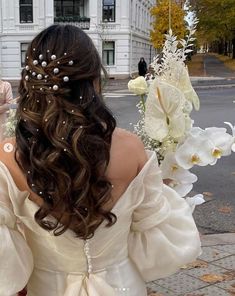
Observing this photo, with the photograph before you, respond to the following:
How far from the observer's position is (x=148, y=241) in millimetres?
2070

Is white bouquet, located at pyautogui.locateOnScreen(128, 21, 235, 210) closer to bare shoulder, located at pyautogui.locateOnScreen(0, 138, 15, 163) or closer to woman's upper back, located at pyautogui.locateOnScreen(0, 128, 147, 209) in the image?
woman's upper back, located at pyautogui.locateOnScreen(0, 128, 147, 209)

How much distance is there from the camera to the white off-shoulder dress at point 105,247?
6.23 ft

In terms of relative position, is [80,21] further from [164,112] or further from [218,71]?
[164,112]

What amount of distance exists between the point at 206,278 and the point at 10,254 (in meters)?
2.67

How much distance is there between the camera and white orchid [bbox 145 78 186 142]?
2.39 m

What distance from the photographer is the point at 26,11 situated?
35.8 meters

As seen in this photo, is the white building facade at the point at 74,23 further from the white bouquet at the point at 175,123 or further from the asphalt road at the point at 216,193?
the white bouquet at the point at 175,123

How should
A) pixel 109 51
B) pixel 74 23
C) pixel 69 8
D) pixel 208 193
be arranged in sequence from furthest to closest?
1. pixel 69 8
2. pixel 109 51
3. pixel 74 23
4. pixel 208 193

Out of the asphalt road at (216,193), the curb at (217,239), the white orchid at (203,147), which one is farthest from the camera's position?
the asphalt road at (216,193)

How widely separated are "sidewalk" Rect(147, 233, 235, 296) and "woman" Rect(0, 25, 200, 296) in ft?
6.67

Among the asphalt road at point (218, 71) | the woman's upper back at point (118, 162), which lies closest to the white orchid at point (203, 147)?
the woman's upper back at point (118, 162)

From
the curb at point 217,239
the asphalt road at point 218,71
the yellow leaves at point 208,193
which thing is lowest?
the asphalt road at point 218,71

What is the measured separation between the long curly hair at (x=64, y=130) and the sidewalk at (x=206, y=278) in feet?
7.86

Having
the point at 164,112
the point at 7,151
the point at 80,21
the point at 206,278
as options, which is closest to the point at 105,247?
the point at 7,151
